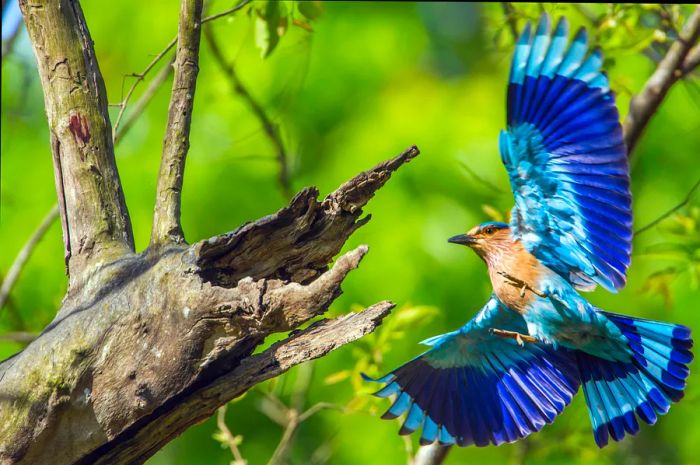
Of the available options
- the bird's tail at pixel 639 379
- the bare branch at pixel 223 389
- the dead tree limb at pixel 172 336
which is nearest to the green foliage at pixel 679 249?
the bird's tail at pixel 639 379

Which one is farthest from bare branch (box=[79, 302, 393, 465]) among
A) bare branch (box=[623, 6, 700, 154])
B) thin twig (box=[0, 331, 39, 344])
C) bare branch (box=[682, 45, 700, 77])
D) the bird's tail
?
bare branch (box=[682, 45, 700, 77])

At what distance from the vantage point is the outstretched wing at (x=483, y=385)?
10.4 feet

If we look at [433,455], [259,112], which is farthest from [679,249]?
[259,112]

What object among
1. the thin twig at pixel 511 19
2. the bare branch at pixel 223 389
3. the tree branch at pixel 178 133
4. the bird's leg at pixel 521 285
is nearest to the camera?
the bare branch at pixel 223 389

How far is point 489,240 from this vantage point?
320 cm

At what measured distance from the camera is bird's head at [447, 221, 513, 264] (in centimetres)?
316

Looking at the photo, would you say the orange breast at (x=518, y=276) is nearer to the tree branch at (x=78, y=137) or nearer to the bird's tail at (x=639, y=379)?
the bird's tail at (x=639, y=379)

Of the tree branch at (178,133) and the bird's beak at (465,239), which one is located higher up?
the tree branch at (178,133)

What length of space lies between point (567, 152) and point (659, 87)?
1.54 ft

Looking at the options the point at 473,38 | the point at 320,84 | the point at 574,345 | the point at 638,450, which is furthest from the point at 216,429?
the point at 473,38

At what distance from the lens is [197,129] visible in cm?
484

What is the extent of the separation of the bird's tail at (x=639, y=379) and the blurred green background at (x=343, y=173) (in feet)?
2.34

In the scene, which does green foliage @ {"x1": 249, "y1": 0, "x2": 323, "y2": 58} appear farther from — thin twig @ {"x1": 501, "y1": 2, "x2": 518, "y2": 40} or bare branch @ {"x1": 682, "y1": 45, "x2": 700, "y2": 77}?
bare branch @ {"x1": 682, "y1": 45, "x2": 700, "y2": 77}

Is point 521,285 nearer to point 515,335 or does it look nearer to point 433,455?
point 515,335
